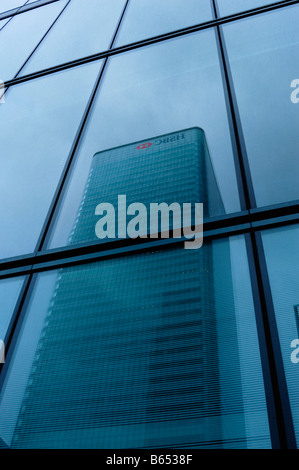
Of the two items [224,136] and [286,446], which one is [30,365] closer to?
[286,446]

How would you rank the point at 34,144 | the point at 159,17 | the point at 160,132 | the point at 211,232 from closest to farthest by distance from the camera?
1. the point at 211,232
2. the point at 160,132
3. the point at 34,144
4. the point at 159,17

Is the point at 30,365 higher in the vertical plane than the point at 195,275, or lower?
lower

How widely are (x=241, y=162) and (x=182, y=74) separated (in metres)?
2.34

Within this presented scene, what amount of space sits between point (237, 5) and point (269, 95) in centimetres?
307

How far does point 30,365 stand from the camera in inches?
128

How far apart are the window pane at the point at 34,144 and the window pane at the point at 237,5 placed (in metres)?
2.34

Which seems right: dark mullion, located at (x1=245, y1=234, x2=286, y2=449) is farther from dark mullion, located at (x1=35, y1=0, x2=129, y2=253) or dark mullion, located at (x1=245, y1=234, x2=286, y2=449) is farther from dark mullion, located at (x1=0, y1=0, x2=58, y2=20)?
dark mullion, located at (x1=0, y1=0, x2=58, y2=20)

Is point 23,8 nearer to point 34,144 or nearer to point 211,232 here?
point 34,144

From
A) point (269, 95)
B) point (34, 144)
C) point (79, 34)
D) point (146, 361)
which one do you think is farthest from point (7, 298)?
point (79, 34)

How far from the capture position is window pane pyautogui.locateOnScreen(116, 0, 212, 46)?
22.7ft

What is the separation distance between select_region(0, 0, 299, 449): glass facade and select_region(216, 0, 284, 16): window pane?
0.04m

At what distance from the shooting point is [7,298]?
152 inches
